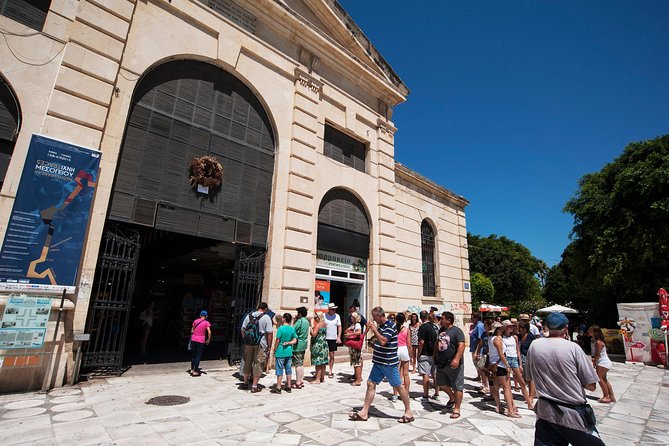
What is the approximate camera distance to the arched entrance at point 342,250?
1268cm

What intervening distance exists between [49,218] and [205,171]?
3806mm

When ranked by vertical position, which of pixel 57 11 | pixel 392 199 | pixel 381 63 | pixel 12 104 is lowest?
pixel 12 104

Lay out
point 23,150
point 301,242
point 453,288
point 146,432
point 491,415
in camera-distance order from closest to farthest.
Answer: point 146,432, point 491,415, point 23,150, point 301,242, point 453,288

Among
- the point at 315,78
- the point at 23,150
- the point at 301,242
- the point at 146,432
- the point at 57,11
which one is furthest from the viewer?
the point at 315,78

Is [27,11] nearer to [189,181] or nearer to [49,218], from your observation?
[49,218]

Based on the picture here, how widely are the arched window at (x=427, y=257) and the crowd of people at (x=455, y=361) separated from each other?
7.98 m

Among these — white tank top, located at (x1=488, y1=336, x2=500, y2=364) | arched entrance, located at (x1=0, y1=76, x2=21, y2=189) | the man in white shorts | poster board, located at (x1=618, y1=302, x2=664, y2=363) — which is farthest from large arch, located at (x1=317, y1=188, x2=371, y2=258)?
poster board, located at (x1=618, y1=302, x2=664, y2=363)

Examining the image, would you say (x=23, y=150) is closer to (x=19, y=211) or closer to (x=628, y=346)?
(x=19, y=211)

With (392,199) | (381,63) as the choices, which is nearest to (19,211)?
(392,199)

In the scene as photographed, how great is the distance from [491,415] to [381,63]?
50.5ft

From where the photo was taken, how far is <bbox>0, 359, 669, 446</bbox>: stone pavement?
470cm

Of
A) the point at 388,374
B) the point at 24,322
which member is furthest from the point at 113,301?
the point at 388,374

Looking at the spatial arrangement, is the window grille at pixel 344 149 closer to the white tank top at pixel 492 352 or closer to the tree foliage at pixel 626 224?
the white tank top at pixel 492 352

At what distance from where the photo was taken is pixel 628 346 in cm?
1487
